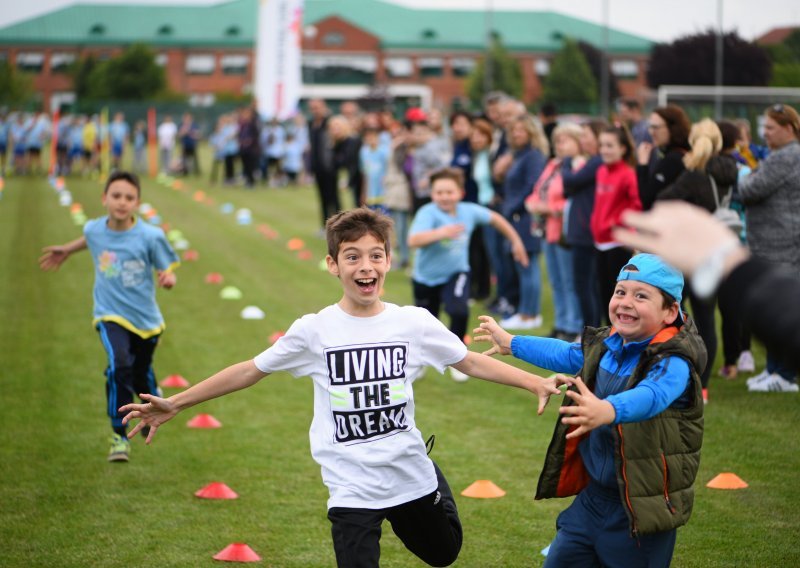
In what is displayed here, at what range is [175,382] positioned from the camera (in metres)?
9.77

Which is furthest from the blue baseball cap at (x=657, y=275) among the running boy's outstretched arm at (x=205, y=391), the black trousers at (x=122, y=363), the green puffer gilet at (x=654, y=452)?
the black trousers at (x=122, y=363)

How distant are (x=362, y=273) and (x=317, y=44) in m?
101

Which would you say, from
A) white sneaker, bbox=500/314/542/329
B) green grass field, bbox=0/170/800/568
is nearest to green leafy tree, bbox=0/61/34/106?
green grass field, bbox=0/170/800/568

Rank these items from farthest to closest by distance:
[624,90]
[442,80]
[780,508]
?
[442,80] < [624,90] < [780,508]

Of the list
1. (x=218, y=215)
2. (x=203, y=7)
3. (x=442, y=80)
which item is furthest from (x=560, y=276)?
(x=203, y=7)

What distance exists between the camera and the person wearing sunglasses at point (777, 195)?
29.1ft

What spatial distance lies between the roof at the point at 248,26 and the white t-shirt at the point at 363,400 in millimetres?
91747

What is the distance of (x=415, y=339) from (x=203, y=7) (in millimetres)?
107144

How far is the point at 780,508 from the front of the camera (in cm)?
658

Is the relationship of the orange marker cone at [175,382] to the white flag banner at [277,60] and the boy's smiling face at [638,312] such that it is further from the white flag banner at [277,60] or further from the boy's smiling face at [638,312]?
the white flag banner at [277,60]

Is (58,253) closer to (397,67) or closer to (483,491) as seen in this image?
(483,491)

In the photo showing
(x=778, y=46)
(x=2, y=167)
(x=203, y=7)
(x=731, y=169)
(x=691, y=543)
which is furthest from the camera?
(x=203, y=7)

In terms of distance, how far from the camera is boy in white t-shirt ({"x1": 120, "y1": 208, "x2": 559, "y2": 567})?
4.47 m

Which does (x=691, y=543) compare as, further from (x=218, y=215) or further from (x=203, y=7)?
(x=203, y=7)
